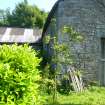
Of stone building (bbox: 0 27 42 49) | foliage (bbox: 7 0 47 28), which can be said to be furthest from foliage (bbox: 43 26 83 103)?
foliage (bbox: 7 0 47 28)

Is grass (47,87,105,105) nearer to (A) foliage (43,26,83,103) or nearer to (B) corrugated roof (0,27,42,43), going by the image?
(A) foliage (43,26,83,103)

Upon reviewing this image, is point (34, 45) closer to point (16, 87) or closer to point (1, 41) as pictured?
point (1, 41)

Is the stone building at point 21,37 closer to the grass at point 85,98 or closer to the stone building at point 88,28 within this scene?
the stone building at point 88,28

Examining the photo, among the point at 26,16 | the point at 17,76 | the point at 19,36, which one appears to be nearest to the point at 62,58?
the point at 17,76

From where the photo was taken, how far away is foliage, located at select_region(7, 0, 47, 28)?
44906 millimetres

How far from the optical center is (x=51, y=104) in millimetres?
9938

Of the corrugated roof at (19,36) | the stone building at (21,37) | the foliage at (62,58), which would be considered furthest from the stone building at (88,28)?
the corrugated roof at (19,36)

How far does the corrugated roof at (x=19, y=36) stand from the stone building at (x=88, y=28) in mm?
10451

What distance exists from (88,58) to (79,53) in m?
0.46

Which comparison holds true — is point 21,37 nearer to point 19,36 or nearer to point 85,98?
point 19,36

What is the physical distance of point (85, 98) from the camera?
11.1 meters

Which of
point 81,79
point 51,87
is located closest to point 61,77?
point 81,79

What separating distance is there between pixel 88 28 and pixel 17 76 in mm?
8350

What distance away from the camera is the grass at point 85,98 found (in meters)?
10.4
